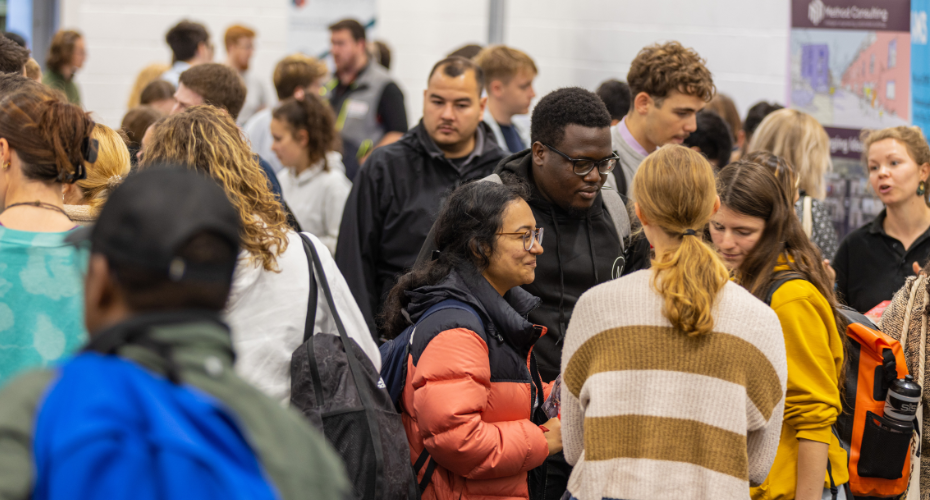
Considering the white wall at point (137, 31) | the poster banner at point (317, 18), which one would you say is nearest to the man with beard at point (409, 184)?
the poster banner at point (317, 18)

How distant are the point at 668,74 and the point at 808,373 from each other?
62.3 inches

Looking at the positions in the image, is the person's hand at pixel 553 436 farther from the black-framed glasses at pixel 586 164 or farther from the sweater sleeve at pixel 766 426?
the black-framed glasses at pixel 586 164

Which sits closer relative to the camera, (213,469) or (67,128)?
(213,469)

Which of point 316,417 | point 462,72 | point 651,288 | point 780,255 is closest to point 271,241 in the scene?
point 316,417

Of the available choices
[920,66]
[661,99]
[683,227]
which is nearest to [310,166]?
[661,99]

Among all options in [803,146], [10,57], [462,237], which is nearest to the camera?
[462,237]

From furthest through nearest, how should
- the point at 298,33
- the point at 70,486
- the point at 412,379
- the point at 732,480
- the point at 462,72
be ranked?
1. the point at 298,33
2. the point at 462,72
3. the point at 412,379
4. the point at 732,480
5. the point at 70,486

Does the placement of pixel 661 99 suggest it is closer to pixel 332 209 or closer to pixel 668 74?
pixel 668 74

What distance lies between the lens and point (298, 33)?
26.8 ft

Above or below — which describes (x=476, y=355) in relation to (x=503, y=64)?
below

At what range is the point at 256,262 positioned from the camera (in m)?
1.90

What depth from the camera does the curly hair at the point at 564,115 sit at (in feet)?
8.62

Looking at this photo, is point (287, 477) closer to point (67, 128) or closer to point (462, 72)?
point (67, 128)

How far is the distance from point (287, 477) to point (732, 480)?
3.50 feet
